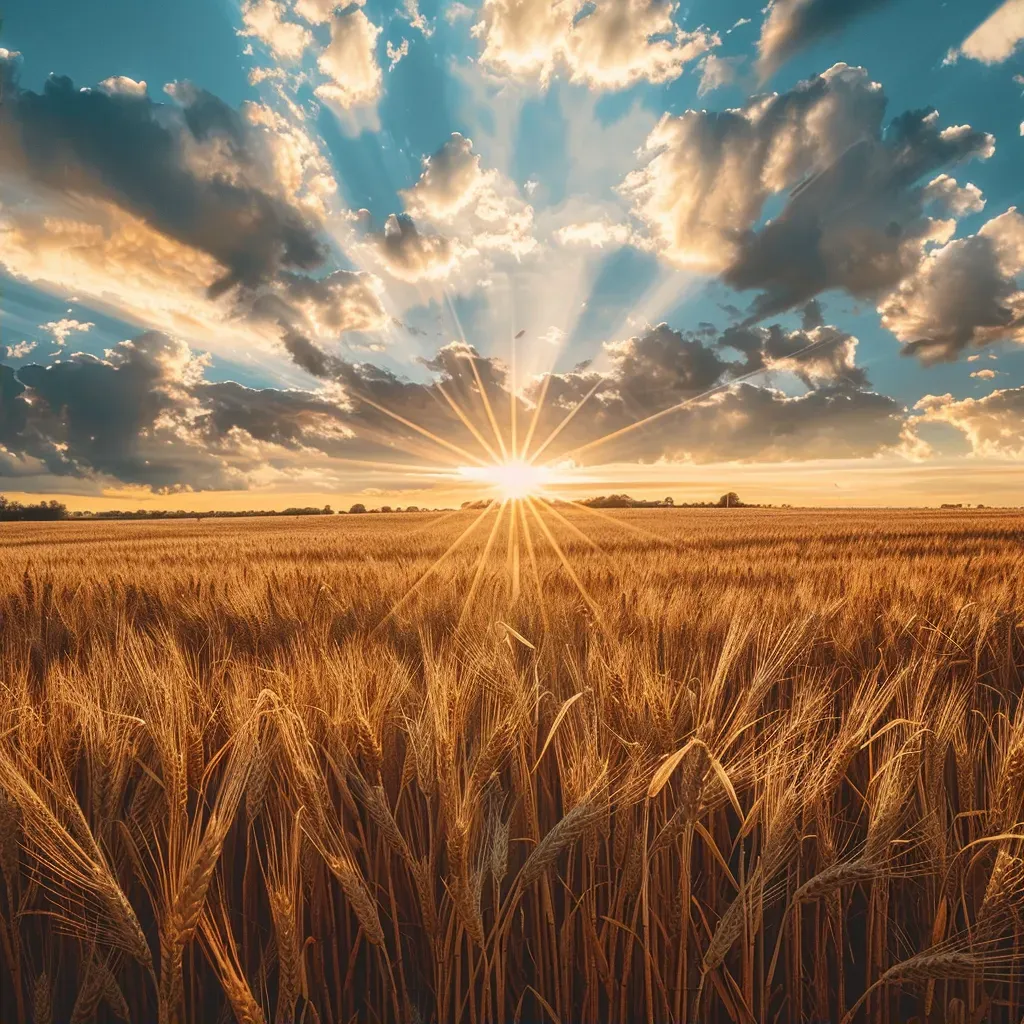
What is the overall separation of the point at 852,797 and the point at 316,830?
5.65 ft

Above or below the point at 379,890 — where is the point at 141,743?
above

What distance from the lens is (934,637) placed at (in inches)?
103

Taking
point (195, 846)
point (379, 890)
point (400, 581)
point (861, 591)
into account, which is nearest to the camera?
point (195, 846)

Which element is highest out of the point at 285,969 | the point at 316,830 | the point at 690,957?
the point at 316,830

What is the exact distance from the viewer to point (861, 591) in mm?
3885

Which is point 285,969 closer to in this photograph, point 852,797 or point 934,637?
point 852,797

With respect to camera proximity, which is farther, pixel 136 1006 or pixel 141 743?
pixel 141 743

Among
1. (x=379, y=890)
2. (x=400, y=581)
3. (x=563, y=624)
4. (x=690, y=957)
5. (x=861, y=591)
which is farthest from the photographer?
(x=400, y=581)

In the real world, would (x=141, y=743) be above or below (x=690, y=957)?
above

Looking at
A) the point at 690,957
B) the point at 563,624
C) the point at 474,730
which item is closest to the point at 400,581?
the point at 563,624

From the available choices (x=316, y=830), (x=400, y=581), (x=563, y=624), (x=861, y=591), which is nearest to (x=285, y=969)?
(x=316, y=830)

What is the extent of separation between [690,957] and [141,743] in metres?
1.51

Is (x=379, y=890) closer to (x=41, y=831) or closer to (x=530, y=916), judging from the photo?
(x=530, y=916)

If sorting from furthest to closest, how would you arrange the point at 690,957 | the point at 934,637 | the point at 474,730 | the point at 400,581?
the point at 400,581 → the point at 934,637 → the point at 474,730 → the point at 690,957
